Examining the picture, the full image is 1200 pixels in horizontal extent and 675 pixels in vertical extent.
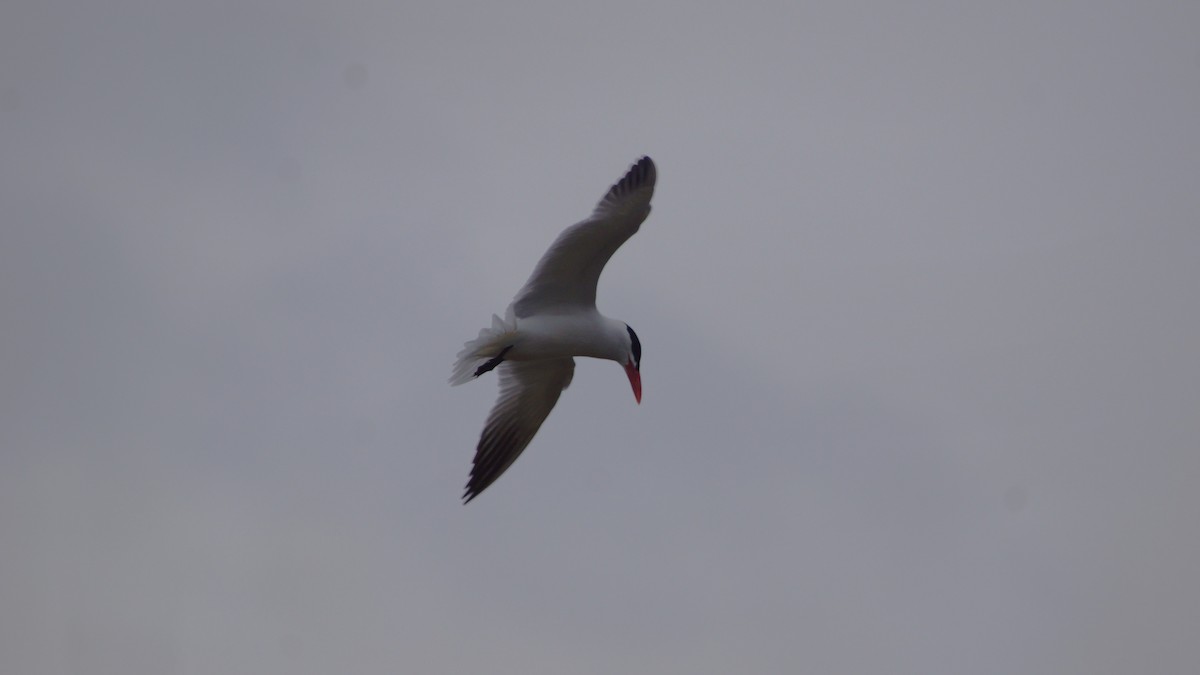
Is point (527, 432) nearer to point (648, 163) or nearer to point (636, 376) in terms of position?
point (636, 376)

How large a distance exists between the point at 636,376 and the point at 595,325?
0.72m

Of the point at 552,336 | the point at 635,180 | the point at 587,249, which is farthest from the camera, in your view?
the point at 552,336

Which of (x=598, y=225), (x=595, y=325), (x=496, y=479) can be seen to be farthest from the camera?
(x=496, y=479)

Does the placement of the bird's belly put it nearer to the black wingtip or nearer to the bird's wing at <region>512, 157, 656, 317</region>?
the bird's wing at <region>512, 157, 656, 317</region>

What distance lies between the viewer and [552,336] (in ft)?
38.2

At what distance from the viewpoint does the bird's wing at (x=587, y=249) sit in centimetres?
1098

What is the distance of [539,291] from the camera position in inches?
461

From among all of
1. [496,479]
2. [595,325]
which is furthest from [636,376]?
[496,479]

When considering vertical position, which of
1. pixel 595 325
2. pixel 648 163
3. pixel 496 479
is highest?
pixel 648 163

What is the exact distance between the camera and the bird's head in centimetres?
1216

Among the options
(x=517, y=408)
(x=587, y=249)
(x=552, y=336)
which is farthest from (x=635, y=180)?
(x=517, y=408)

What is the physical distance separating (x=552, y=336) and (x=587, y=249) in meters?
0.82

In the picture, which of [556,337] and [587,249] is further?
[556,337]

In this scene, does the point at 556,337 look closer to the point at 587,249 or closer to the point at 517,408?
the point at 587,249
